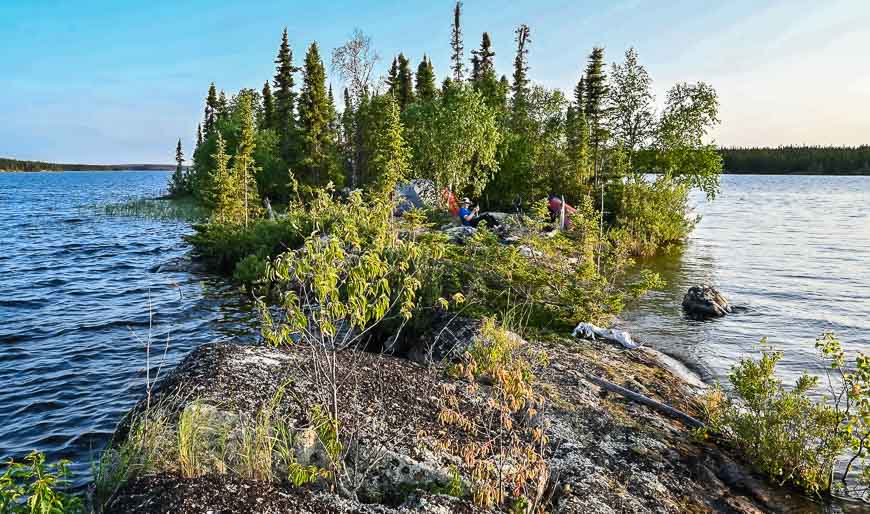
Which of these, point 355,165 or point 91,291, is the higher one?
point 355,165

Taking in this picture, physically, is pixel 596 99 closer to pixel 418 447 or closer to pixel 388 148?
pixel 388 148

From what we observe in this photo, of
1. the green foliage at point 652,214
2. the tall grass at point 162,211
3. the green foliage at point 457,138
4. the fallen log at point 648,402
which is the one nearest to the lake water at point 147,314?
the green foliage at point 652,214

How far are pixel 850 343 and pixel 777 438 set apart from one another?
28.3 ft

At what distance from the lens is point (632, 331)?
1255 cm

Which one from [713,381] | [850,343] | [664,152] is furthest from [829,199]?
[713,381]

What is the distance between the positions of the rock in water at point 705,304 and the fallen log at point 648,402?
26.1 ft

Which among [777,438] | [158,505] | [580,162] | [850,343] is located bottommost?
[850,343]

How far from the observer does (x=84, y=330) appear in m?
13.2

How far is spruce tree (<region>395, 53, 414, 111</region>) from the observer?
56719 mm

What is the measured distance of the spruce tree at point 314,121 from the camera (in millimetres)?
42375

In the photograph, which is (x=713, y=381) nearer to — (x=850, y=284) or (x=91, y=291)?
(x=850, y=284)

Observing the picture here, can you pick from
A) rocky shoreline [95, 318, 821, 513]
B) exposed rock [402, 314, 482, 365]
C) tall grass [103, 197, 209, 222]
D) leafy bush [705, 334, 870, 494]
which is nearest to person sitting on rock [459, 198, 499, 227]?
exposed rock [402, 314, 482, 365]

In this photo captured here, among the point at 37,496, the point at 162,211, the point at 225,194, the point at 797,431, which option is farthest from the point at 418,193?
the point at 37,496

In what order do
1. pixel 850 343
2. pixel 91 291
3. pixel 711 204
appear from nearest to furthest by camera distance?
1. pixel 850 343
2. pixel 91 291
3. pixel 711 204
